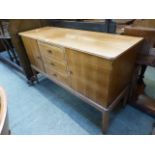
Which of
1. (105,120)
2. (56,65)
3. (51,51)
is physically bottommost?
(105,120)

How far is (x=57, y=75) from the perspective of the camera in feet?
5.40

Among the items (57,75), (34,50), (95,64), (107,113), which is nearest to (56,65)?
(57,75)

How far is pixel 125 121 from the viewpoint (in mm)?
1551

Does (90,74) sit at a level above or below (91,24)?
below

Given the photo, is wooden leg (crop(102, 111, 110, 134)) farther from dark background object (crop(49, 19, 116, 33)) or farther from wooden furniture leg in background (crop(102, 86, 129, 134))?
dark background object (crop(49, 19, 116, 33))

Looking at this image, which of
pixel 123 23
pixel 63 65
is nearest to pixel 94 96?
pixel 63 65

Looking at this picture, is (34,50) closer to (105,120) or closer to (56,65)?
(56,65)

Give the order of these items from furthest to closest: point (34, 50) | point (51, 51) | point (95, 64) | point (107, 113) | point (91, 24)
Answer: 1. point (34, 50)
2. point (91, 24)
3. point (51, 51)
4. point (107, 113)
5. point (95, 64)

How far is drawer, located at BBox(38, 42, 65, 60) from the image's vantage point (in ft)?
4.36

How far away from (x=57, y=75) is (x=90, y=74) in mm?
590

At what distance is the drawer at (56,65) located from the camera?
Result: 143 centimetres
